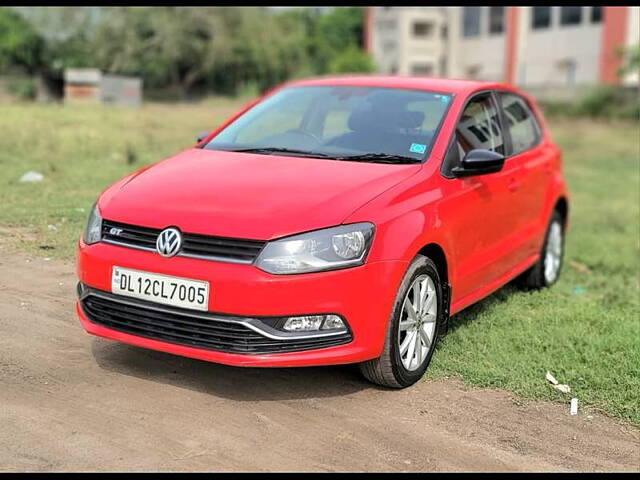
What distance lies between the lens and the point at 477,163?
5.21 m

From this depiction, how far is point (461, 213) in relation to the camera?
516 cm

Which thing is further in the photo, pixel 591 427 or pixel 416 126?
pixel 416 126

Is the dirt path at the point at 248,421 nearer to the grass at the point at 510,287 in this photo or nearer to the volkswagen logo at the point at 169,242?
the grass at the point at 510,287

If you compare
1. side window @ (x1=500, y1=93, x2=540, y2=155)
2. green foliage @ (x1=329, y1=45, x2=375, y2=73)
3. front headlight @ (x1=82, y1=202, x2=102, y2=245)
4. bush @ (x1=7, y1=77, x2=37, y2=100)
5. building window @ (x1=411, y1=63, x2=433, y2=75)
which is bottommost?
building window @ (x1=411, y1=63, x2=433, y2=75)

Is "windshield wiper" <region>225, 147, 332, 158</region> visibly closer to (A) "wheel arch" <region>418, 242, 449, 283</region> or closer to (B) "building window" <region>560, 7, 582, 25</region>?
(A) "wheel arch" <region>418, 242, 449, 283</region>

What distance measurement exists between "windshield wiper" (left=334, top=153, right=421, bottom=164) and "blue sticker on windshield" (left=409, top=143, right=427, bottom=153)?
0.10 meters

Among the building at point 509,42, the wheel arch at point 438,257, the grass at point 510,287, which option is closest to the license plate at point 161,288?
the wheel arch at point 438,257

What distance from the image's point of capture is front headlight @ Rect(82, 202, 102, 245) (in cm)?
449

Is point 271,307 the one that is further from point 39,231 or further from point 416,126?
point 39,231

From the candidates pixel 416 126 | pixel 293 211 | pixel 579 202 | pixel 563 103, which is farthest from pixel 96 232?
pixel 563 103

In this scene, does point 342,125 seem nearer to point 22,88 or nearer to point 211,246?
point 211,246

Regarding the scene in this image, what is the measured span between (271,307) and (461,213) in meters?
1.63

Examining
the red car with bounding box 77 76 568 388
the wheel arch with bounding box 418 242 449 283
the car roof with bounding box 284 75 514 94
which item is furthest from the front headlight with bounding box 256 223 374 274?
the car roof with bounding box 284 75 514 94

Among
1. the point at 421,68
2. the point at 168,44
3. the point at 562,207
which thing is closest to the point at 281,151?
the point at 562,207
